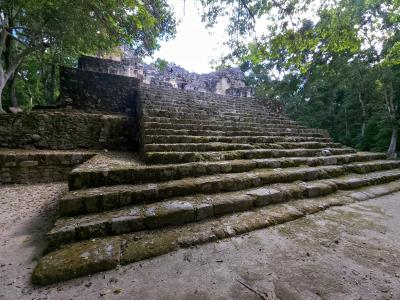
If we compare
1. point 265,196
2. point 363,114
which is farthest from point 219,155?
point 363,114

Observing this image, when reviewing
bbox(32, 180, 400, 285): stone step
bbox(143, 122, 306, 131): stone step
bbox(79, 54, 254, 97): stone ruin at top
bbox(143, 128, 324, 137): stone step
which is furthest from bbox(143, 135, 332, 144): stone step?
bbox(79, 54, 254, 97): stone ruin at top

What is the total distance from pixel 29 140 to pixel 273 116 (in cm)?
789

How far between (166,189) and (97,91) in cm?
586

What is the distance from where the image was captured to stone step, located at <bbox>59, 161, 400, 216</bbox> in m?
1.82

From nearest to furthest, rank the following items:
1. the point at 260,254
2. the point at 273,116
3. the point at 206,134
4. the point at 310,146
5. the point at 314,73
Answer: the point at 260,254, the point at 206,134, the point at 310,146, the point at 273,116, the point at 314,73

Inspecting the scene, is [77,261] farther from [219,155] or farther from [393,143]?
[393,143]

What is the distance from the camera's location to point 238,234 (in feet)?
5.78

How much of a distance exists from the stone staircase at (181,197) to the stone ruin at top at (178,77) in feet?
22.1

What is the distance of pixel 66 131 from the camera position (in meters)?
4.85

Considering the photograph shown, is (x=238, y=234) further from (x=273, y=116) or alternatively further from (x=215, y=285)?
(x=273, y=116)

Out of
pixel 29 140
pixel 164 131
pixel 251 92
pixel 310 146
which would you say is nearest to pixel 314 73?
pixel 251 92

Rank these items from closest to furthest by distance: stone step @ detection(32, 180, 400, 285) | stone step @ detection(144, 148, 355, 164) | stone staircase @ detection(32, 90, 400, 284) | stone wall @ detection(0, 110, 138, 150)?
stone step @ detection(32, 180, 400, 285) < stone staircase @ detection(32, 90, 400, 284) < stone step @ detection(144, 148, 355, 164) < stone wall @ detection(0, 110, 138, 150)

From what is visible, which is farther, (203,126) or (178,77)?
(178,77)

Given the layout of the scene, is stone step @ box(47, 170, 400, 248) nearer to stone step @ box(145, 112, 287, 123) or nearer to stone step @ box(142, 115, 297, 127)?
stone step @ box(142, 115, 297, 127)
